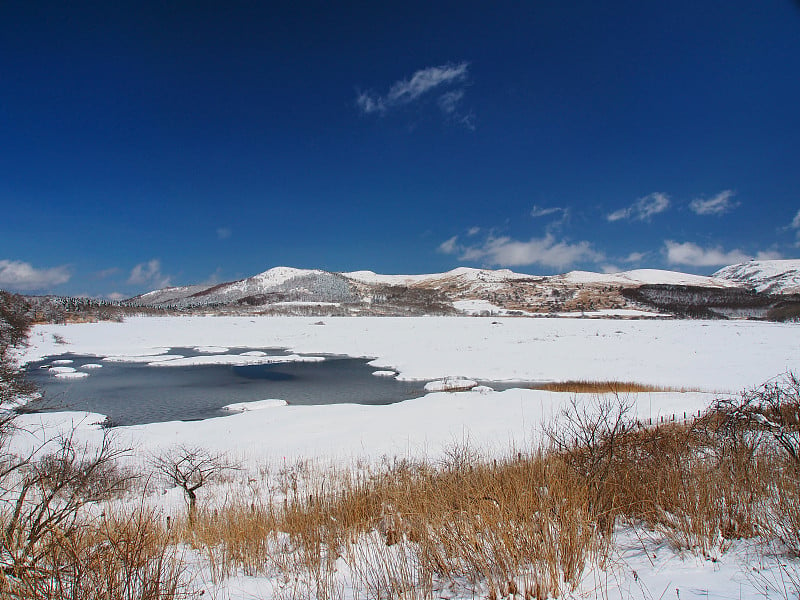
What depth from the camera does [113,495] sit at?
8.35m

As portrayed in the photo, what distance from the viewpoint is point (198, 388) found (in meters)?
24.2

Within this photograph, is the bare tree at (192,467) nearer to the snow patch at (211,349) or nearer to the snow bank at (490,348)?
the snow bank at (490,348)

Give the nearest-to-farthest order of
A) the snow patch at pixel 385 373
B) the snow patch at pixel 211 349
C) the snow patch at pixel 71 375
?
the snow patch at pixel 71 375 → the snow patch at pixel 385 373 → the snow patch at pixel 211 349

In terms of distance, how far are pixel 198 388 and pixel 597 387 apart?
70.9 ft

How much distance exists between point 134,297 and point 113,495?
21457 cm

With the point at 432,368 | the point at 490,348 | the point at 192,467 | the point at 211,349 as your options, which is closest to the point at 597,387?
the point at 432,368

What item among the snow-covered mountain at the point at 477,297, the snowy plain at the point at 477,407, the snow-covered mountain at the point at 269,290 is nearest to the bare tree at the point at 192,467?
the snowy plain at the point at 477,407

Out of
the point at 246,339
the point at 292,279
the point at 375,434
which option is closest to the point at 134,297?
the point at 292,279

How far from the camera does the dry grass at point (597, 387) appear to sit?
2061 centimetres

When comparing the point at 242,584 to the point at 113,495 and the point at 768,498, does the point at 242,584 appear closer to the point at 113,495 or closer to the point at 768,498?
the point at 768,498

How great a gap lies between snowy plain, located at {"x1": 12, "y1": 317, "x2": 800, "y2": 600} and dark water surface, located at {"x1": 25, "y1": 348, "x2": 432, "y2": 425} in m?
2.09

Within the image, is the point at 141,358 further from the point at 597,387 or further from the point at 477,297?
the point at 477,297

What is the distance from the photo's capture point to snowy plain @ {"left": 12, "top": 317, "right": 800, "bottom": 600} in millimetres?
2902

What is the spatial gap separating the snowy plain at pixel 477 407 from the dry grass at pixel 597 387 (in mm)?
803
